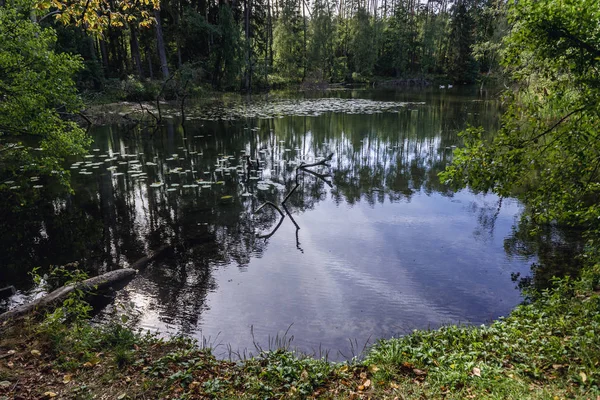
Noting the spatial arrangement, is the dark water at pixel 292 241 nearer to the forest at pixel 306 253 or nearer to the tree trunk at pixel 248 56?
the forest at pixel 306 253

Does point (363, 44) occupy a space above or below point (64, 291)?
above

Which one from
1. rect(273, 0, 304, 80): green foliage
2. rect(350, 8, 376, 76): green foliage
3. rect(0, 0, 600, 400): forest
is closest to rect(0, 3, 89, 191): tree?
rect(0, 0, 600, 400): forest

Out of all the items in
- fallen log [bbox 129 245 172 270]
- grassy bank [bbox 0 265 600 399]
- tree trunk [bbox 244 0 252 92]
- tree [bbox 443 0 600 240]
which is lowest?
fallen log [bbox 129 245 172 270]

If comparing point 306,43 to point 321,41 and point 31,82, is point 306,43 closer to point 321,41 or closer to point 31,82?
point 321,41

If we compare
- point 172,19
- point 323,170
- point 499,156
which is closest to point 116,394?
point 499,156

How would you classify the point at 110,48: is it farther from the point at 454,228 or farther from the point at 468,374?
the point at 468,374

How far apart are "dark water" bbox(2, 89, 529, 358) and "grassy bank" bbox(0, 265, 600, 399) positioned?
91 cm

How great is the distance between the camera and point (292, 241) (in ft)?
30.7

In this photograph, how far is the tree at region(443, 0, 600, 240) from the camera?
4102 mm

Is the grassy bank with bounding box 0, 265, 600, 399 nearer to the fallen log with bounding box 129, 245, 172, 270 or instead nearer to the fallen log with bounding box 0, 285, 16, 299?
the fallen log with bounding box 0, 285, 16, 299

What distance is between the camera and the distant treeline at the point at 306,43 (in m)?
38.4

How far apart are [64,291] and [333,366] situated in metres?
4.51

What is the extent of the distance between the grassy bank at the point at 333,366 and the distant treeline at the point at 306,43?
33606 mm

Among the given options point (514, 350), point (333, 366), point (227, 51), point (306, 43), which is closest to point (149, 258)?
point (333, 366)
